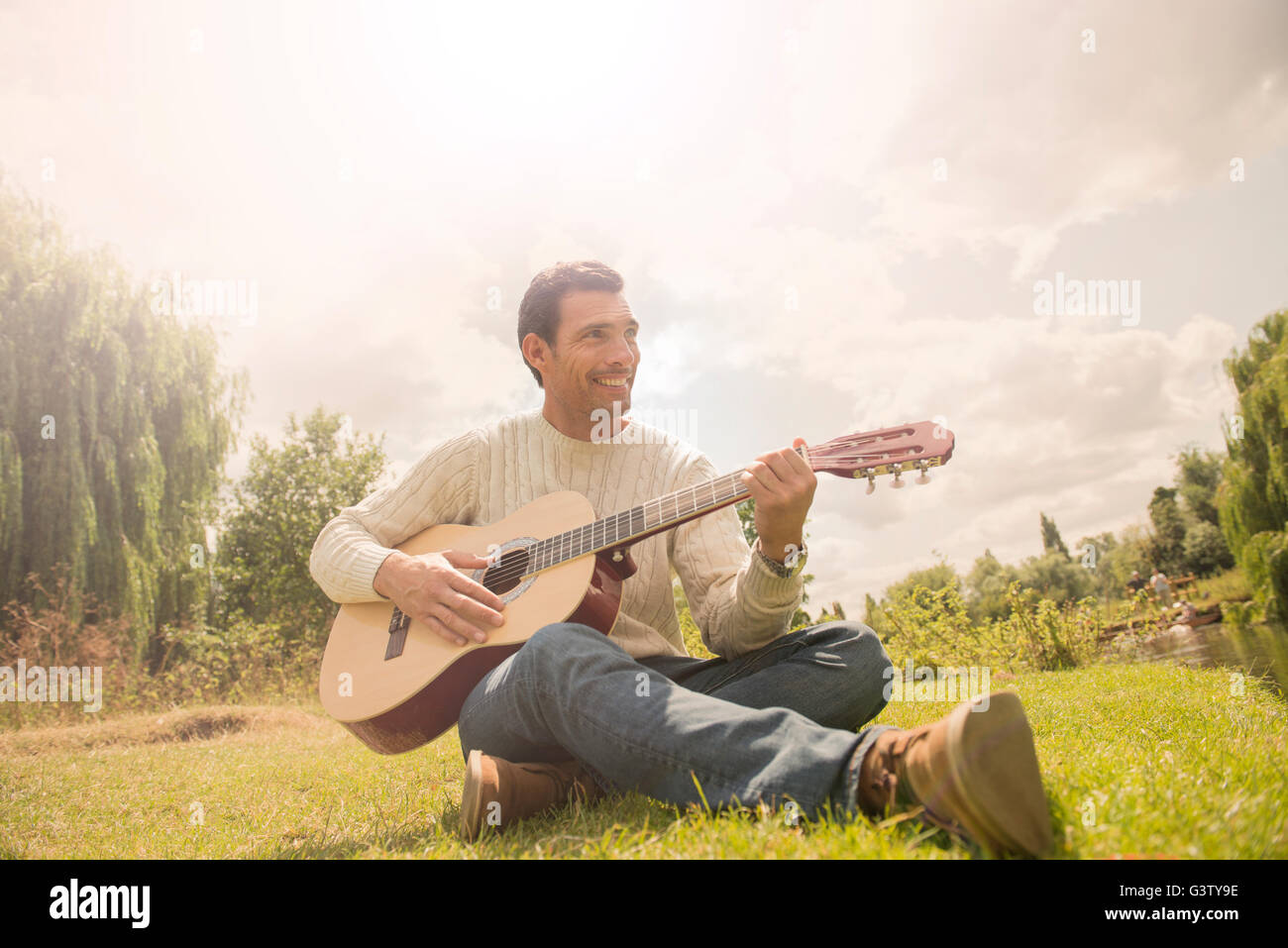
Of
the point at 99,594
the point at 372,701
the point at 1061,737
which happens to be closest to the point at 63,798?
the point at 372,701

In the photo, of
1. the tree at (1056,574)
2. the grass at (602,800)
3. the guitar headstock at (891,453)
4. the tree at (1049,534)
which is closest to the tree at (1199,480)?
the tree at (1056,574)

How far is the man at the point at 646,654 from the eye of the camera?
1245 mm

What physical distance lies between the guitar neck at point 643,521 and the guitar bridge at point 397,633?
49 centimetres

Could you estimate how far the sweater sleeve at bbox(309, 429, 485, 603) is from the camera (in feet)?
8.57

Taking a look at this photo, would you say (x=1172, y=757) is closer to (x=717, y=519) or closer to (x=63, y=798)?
(x=717, y=519)

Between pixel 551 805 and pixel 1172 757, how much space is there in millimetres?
1631

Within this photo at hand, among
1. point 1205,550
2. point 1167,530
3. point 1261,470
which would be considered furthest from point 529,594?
point 1167,530

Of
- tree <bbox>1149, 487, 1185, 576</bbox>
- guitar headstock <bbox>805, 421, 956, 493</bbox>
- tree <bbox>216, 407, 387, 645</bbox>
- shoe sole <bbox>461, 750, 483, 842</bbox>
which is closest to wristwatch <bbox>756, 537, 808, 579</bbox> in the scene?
guitar headstock <bbox>805, 421, 956, 493</bbox>

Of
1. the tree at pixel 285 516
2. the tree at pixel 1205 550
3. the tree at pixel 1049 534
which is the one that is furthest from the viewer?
the tree at pixel 1049 534

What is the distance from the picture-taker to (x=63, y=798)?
153 inches

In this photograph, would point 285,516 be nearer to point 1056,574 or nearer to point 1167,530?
point 1167,530

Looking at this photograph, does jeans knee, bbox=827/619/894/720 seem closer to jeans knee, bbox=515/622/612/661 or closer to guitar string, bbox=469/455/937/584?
guitar string, bbox=469/455/937/584

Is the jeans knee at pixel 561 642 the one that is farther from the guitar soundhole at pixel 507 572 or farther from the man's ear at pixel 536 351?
the man's ear at pixel 536 351

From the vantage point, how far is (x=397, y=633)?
96.7 inches
